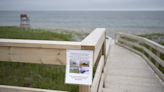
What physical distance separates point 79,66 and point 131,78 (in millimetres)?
3355

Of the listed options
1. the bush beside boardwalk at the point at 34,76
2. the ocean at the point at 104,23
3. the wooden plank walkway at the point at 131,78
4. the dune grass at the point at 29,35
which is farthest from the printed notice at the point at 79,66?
the ocean at the point at 104,23

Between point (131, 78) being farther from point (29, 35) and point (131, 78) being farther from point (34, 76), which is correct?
point (29, 35)

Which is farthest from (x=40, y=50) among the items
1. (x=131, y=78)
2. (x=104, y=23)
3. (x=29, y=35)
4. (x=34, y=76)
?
(x=104, y=23)

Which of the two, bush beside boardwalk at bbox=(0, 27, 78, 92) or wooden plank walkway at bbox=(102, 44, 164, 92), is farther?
wooden plank walkway at bbox=(102, 44, 164, 92)

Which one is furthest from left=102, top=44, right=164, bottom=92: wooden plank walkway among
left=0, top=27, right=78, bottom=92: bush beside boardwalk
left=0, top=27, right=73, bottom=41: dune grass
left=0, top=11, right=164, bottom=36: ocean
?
left=0, top=11, right=164, bottom=36: ocean

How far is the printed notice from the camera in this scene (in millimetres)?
1736

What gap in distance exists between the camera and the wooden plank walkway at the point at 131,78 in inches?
161

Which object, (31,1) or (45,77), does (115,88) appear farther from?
(31,1)

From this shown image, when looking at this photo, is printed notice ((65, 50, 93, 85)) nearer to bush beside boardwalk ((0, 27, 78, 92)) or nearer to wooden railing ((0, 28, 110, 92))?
wooden railing ((0, 28, 110, 92))

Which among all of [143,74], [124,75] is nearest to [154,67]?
[143,74]

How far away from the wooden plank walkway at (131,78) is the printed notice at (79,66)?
A: 2.26 metres

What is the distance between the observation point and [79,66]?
5.74 ft

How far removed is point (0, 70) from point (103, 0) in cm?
10137

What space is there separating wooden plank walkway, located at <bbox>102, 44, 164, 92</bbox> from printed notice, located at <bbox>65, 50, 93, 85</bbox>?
89.1 inches
